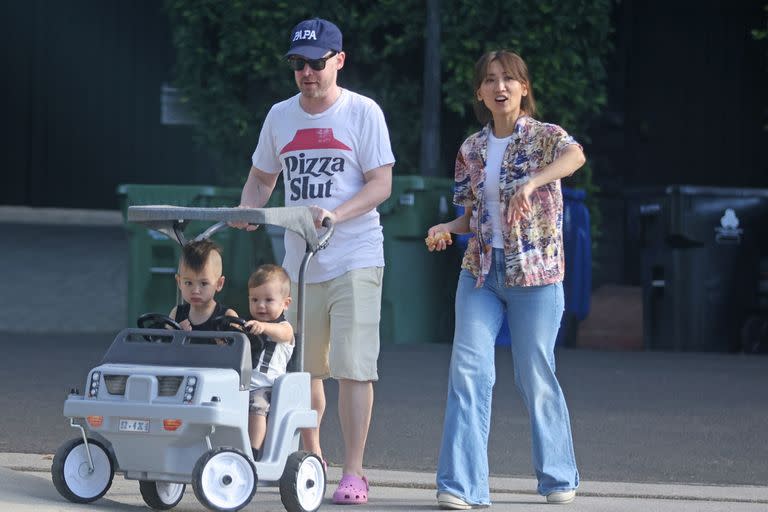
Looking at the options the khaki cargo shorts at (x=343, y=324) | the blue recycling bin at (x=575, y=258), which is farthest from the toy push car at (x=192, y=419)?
the blue recycling bin at (x=575, y=258)

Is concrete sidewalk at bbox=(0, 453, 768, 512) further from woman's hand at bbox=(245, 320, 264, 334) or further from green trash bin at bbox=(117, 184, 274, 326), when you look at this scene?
green trash bin at bbox=(117, 184, 274, 326)

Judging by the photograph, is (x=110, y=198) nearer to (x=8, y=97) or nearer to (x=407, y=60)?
(x=8, y=97)

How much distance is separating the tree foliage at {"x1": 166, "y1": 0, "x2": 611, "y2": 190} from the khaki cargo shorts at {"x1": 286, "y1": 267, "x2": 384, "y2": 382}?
784 cm

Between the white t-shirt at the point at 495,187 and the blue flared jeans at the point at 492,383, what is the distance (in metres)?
0.07

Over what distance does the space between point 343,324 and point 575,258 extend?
6.17 m

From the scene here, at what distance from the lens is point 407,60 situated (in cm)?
1443

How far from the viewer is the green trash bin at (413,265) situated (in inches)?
462

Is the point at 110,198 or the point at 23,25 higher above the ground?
the point at 23,25

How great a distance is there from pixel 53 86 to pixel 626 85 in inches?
263

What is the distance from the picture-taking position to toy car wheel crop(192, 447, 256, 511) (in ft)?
17.0

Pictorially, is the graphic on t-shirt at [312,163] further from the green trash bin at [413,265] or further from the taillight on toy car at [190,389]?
the green trash bin at [413,265]

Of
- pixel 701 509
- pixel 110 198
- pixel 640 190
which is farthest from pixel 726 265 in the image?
pixel 110 198

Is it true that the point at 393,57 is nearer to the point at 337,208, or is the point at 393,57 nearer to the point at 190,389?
the point at 337,208

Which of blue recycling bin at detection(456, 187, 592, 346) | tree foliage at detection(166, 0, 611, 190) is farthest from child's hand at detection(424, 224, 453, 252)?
tree foliage at detection(166, 0, 611, 190)
